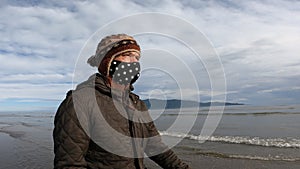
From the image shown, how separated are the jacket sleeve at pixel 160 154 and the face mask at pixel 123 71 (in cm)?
58

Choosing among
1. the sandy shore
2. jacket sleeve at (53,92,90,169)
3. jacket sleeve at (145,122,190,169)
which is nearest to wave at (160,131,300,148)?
the sandy shore

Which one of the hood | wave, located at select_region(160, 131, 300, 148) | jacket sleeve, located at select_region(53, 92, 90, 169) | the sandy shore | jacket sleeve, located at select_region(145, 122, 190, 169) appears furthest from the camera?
wave, located at select_region(160, 131, 300, 148)

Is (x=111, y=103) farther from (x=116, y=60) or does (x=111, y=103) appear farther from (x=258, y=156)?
(x=258, y=156)

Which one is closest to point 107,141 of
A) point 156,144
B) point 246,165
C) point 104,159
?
point 104,159

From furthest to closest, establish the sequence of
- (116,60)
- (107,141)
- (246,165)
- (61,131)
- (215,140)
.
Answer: (215,140)
(246,165)
(116,60)
(107,141)
(61,131)

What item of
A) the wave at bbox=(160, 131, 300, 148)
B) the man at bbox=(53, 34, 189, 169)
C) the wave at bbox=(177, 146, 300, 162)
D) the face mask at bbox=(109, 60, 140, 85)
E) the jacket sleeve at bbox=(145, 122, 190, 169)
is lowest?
the wave at bbox=(177, 146, 300, 162)

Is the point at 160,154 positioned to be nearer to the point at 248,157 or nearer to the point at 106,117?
the point at 106,117

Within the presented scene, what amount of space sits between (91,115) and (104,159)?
1.21ft

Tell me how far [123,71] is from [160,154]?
0.99m

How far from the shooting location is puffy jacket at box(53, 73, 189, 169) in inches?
81.6

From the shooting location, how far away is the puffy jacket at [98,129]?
2.07 metres

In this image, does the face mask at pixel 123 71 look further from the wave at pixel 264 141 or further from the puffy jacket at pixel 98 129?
the wave at pixel 264 141

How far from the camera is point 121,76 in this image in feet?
7.92

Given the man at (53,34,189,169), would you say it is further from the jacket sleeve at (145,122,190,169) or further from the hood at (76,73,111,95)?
the jacket sleeve at (145,122,190,169)
